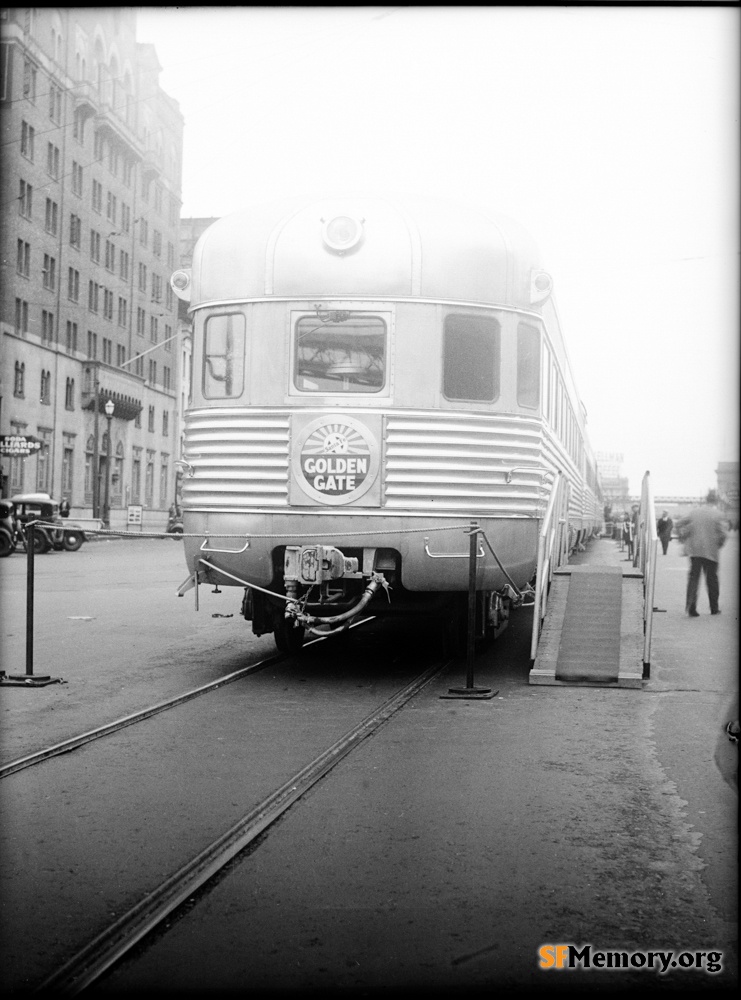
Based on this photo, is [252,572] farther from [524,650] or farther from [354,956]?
[354,956]

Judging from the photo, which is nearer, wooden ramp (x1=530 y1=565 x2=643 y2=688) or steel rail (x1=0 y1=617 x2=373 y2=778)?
steel rail (x1=0 y1=617 x2=373 y2=778)

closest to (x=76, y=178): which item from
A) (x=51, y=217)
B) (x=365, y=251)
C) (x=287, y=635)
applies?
(x=51, y=217)

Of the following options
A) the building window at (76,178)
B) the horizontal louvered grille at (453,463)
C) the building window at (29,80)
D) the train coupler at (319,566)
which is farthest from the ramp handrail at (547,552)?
the building window at (29,80)

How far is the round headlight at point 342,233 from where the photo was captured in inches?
346

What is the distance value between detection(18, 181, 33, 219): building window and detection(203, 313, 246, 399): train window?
1.62 m

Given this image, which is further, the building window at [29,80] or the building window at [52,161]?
the building window at [52,161]

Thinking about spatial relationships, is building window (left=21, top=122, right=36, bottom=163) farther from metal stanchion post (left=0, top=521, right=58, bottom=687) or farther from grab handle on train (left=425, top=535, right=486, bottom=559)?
grab handle on train (left=425, top=535, right=486, bottom=559)

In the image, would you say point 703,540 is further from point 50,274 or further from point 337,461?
point 50,274

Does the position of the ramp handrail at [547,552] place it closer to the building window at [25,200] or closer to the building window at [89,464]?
the building window at [25,200]

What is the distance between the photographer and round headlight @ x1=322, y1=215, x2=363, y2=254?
880cm

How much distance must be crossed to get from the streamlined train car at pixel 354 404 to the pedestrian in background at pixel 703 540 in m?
1.90

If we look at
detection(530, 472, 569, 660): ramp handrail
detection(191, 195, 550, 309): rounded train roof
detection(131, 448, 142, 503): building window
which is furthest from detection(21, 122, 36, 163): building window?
detection(131, 448, 142, 503): building window

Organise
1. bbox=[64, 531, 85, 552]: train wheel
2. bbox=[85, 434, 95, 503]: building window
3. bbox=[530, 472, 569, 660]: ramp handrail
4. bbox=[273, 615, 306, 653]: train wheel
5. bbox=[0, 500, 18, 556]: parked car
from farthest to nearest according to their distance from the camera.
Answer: bbox=[64, 531, 85, 552]: train wheel < bbox=[0, 500, 18, 556]: parked car < bbox=[85, 434, 95, 503]: building window < bbox=[273, 615, 306, 653]: train wheel < bbox=[530, 472, 569, 660]: ramp handrail

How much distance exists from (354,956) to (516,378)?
6437 millimetres
